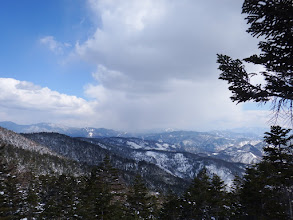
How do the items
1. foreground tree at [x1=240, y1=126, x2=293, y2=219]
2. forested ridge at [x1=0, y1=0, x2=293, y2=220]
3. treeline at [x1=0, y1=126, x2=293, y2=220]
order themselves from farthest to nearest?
1. treeline at [x1=0, y1=126, x2=293, y2=220]
2. foreground tree at [x1=240, y1=126, x2=293, y2=219]
3. forested ridge at [x1=0, y1=0, x2=293, y2=220]

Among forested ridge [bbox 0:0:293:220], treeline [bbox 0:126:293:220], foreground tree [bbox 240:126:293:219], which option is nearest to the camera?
forested ridge [bbox 0:0:293:220]

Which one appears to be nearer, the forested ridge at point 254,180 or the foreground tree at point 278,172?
the forested ridge at point 254,180

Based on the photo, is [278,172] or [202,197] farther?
[202,197]

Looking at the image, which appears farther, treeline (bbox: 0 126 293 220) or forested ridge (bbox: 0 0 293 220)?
treeline (bbox: 0 126 293 220)

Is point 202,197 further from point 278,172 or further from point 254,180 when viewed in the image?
point 278,172

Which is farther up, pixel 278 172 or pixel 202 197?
pixel 278 172

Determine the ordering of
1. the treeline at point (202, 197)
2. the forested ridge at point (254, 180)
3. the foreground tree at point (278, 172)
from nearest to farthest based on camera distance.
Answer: the forested ridge at point (254, 180) → the foreground tree at point (278, 172) → the treeline at point (202, 197)

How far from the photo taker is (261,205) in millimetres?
24656

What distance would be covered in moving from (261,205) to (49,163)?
514 feet

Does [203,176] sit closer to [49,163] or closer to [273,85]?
[273,85]

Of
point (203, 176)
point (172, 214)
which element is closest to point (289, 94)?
point (203, 176)

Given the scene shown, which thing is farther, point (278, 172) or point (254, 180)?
point (254, 180)

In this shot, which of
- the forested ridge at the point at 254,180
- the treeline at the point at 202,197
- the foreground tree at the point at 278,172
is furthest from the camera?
the treeline at the point at 202,197

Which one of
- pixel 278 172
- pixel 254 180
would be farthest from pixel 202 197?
pixel 278 172
